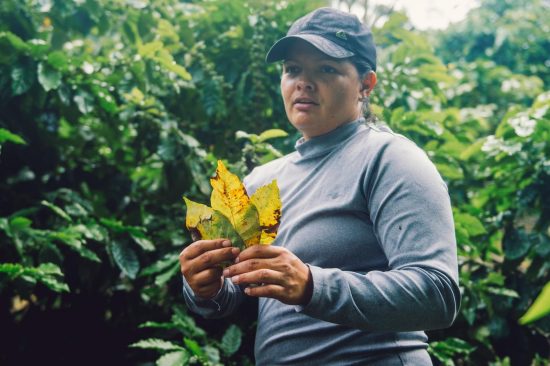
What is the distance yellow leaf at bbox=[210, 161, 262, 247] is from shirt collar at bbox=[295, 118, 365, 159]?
0.48m

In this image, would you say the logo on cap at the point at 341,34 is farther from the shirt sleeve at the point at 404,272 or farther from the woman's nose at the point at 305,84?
the shirt sleeve at the point at 404,272

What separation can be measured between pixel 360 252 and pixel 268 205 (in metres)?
0.31

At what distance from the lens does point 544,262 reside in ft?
7.87

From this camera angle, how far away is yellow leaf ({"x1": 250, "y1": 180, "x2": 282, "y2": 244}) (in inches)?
40.3

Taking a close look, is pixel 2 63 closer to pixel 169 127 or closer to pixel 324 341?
pixel 169 127

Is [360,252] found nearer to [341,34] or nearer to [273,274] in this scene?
[273,274]

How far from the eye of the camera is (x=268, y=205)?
103 centimetres

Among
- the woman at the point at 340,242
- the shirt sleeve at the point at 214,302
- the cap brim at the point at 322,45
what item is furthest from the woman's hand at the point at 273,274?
the cap brim at the point at 322,45

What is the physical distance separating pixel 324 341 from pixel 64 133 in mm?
2212

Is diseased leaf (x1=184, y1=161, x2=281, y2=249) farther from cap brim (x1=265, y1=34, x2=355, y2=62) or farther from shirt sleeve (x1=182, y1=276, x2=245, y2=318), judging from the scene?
cap brim (x1=265, y1=34, x2=355, y2=62)

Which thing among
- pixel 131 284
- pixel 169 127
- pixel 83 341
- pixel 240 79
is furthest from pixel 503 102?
pixel 83 341

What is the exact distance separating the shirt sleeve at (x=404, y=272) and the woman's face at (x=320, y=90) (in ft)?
1.03

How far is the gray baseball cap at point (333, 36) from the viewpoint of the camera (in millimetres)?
1402

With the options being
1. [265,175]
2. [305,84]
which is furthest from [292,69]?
[265,175]
